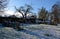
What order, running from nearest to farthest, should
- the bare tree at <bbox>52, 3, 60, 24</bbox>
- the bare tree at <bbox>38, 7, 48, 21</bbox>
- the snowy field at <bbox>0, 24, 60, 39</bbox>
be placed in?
1. the snowy field at <bbox>0, 24, 60, 39</bbox>
2. the bare tree at <bbox>52, 3, 60, 24</bbox>
3. the bare tree at <bbox>38, 7, 48, 21</bbox>

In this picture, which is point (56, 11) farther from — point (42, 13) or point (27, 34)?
point (27, 34)

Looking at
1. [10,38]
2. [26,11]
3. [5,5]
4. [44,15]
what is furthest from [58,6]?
[10,38]

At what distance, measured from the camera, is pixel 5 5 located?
46.9 feet

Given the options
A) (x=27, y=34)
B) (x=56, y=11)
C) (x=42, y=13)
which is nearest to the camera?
(x=27, y=34)

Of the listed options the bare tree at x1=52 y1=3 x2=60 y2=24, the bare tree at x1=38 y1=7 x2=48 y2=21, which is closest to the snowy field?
the bare tree at x1=52 y1=3 x2=60 y2=24

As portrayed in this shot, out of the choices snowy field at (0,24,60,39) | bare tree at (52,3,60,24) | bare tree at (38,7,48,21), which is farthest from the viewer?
bare tree at (38,7,48,21)

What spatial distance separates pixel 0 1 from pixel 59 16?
→ 3396cm

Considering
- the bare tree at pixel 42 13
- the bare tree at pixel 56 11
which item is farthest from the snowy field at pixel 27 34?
the bare tree at pixel 42 13

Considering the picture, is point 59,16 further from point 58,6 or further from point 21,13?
point 21,13

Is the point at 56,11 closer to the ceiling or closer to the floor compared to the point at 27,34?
closer to the ceiling

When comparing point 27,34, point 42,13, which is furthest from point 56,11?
point 27,34

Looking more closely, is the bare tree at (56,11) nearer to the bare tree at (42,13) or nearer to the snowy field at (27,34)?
the bare tree at (42,13)

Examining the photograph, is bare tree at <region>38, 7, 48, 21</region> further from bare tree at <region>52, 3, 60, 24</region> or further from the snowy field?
the snowy field

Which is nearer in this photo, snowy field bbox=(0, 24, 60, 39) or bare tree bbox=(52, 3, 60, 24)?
snowy field bbox=(0, 24, 60, 39)
